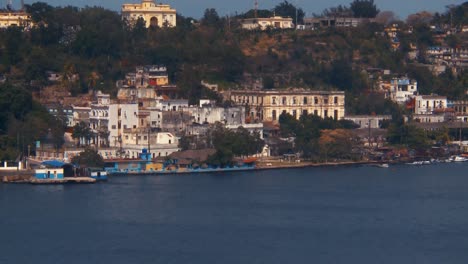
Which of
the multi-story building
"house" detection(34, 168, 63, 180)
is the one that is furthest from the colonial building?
"house" detection(34, 168, 63, 180)

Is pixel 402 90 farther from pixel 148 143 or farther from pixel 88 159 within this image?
pixel 88 159

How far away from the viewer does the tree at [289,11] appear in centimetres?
3114

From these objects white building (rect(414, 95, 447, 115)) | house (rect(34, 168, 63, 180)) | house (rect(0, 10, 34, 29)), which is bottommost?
house (rect(34, 168, 63, 180))

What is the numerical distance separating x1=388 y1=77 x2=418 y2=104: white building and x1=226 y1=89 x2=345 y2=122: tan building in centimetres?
180

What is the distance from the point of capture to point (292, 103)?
23203mm

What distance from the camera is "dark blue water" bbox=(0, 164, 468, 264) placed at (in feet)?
43.2

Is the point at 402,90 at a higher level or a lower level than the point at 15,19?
lower

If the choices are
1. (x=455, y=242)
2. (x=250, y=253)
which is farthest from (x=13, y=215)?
(x=455, y=242)

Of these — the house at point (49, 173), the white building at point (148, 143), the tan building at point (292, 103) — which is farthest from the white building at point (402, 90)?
the house at point (49, 173)

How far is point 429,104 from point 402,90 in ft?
2.49

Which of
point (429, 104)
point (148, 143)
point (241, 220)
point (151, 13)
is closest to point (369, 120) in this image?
point (429, 104)

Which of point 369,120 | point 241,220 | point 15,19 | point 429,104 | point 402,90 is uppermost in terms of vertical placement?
point 15,19

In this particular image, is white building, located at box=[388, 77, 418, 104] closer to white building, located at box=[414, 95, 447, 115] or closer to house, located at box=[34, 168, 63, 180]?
white building, located at box=[414, 95, 447, 115]

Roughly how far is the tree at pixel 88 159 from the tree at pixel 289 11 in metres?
12.5
